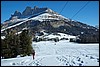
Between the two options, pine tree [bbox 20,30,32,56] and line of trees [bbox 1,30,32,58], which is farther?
pine tree [bbox 20,30,32,56]

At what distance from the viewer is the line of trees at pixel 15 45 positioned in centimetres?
4504

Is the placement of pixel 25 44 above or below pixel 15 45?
above

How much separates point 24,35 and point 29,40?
159cm

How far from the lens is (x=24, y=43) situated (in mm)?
47438

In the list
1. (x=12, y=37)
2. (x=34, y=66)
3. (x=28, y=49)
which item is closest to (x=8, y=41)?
(x=12, y=37)

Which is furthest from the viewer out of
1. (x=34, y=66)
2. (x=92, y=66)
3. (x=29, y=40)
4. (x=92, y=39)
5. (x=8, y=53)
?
(x=92, y=39)

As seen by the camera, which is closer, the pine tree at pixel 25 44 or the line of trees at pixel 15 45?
the line of trees at pixel 15 45

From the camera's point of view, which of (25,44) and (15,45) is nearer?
(15,45)

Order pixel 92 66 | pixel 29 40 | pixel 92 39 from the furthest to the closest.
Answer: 1. pixel 92 39
2. pixel 29 40
3. pixel 92 66

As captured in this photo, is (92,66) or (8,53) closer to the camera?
(92,66)

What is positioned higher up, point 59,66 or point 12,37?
point 12,37

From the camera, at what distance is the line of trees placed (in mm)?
45041

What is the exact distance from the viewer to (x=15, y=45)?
46281mm

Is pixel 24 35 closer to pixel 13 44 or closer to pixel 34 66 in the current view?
pixel 13 44
